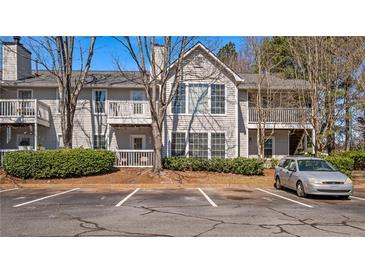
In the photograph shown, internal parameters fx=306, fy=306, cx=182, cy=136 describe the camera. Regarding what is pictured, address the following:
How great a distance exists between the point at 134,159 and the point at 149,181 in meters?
3.60

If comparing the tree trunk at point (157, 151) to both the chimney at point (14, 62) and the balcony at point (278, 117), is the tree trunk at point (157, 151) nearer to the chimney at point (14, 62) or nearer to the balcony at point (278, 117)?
the balcony at point (278, 117)

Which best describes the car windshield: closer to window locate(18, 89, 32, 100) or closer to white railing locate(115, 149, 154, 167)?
white railing locate(115, 149, 154, 167)

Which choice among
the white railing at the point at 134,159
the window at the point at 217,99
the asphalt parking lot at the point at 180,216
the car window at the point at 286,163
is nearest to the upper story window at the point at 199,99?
the window at the point at 217,99

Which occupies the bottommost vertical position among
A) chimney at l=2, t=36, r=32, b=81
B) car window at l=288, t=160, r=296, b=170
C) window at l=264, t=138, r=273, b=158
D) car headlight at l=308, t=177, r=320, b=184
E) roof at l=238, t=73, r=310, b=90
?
car headlight at l=308, t=177, r=320, b=184

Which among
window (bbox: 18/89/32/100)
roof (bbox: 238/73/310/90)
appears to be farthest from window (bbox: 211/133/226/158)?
window (bbox: 18/89/32/100)

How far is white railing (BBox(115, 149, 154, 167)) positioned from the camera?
1886 cm

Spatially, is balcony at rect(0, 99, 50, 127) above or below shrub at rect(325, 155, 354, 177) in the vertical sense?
above

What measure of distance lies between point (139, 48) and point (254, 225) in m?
12.3

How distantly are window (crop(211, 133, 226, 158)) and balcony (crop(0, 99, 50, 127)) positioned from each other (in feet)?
36.0

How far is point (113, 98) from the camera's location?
21094mm

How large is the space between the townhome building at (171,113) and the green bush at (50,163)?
299cm

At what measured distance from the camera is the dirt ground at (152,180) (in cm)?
1498

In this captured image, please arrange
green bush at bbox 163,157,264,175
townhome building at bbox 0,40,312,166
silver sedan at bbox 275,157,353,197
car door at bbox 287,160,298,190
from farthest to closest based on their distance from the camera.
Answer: townhome building at bbox 0,40,312,166 → green bush at bbox 163,157,264,175 → car door at bbox 287,160,298,190 → silver sedan at bbox 275,157,353,197
